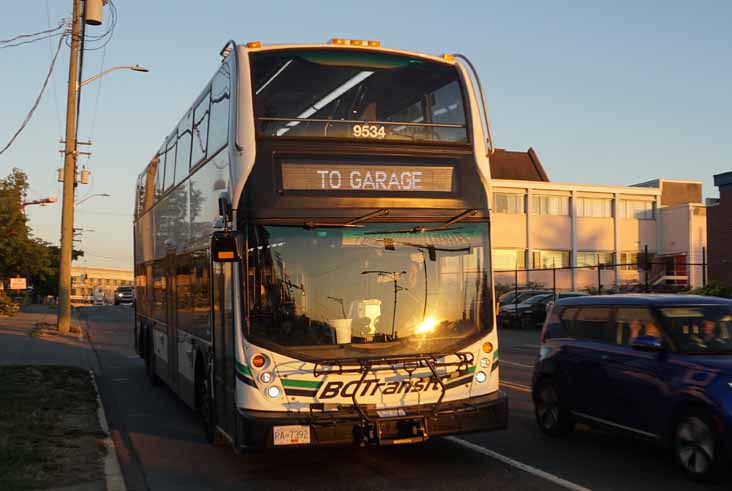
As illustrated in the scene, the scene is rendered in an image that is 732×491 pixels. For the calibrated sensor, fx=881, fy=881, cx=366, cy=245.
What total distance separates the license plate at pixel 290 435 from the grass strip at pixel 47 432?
76.9 inches

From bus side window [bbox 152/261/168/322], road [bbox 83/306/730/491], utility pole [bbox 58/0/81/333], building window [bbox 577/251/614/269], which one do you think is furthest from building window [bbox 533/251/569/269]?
road [bbox 83/306/730/491]

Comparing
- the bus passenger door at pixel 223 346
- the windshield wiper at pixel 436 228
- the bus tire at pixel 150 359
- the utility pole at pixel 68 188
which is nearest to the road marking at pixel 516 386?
the bus tire at pixel 150 359

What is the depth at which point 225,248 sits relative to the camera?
7922mm

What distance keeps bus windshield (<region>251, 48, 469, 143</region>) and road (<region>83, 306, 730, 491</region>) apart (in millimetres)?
3322

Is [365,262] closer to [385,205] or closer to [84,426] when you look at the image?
[385,205]

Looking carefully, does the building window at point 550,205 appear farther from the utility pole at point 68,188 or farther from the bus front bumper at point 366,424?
the bus front bumper at point 366,424

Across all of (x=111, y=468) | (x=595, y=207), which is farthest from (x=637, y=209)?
(x=111, y=468)

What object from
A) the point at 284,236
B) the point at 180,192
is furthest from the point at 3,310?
the point at 284,236

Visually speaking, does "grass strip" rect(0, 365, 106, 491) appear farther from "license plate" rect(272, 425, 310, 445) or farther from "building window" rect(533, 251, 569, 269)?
"building window" rect(533, 251, 569, 269)

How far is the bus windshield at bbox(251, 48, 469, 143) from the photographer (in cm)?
867

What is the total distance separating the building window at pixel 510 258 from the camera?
59625 mm

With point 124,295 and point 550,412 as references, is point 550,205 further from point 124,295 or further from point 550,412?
point 550,412

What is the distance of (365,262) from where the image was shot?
8406 mm

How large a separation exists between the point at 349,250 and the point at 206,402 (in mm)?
3186
